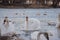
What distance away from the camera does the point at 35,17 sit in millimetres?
1912

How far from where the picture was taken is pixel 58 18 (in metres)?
1.92

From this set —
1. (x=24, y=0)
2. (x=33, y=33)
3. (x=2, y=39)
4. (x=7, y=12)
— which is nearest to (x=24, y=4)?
(x=24, y=0)

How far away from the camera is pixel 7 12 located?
1.90m

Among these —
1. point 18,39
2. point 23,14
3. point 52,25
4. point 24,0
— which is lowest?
point 18,39

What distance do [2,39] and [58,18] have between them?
26.0 inches

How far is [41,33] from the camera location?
192 centimetres

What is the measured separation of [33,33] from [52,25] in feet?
0.75

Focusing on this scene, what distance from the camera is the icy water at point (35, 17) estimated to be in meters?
1.90

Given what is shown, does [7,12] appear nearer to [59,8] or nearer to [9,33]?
[9,33]

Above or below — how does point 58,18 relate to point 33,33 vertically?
above

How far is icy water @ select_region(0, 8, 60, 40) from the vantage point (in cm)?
190

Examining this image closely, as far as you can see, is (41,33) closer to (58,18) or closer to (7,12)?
(58,18)

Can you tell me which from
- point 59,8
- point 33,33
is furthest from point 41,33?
point 59,8

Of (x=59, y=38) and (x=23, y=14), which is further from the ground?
(x=23, y=14)
